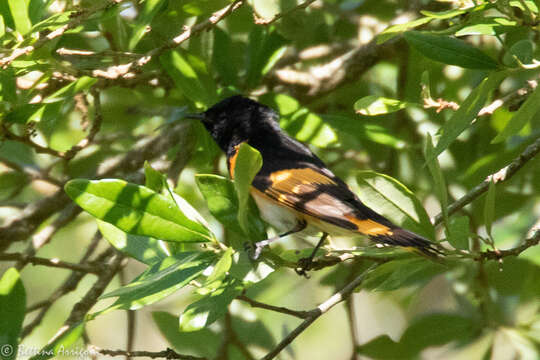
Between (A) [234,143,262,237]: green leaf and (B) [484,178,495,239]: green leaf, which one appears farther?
(B) [484,178,495,239]: green leaf

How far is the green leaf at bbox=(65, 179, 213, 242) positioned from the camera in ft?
5.87

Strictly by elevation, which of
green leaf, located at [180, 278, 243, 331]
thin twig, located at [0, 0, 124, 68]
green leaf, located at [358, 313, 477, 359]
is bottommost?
green leaf, located at [358, 313, 477, 359]

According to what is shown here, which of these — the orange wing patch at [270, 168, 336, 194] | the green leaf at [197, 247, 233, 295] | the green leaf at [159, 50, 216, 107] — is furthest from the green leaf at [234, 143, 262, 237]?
the green leaf at [159, 50, 216, 107]

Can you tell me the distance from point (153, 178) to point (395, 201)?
26.6 inches

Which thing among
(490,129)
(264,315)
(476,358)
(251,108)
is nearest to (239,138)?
(251,108)

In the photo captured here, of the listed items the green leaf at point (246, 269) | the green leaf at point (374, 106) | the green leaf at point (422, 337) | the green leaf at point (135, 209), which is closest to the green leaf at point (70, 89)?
the green leaf at point (135, 209)

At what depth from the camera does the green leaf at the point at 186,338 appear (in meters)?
2.76

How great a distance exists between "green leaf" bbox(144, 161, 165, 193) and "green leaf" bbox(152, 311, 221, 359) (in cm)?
94

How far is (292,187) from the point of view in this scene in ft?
9.20

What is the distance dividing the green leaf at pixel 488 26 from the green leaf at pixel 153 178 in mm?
870

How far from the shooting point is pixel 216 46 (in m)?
3.04

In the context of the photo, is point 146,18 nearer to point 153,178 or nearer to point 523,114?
point 153,178

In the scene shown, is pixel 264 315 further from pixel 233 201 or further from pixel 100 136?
pixel 233 201

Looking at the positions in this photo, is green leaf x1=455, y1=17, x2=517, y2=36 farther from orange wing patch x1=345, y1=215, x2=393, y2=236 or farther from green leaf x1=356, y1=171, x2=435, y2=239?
orange wing patch x1=345, y1=215, x2=393, y2=236
